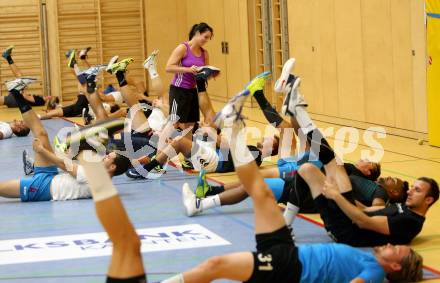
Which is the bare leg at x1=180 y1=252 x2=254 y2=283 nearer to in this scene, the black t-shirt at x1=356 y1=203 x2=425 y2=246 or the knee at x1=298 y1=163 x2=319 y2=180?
the knee at x1=298 y1=163 x2=319 y2=180

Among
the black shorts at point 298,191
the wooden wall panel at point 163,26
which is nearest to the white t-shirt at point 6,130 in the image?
the wooden wall panel at point 163,26

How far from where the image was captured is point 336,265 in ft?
19.2

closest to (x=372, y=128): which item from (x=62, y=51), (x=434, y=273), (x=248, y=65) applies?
(x=248, y=65)

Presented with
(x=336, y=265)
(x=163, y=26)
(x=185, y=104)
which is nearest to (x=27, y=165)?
(x=185, y=104)

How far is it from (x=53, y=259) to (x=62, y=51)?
1606 cm

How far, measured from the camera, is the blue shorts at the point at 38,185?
9.99 meters

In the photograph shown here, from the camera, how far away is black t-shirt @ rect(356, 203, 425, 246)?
7164 mm

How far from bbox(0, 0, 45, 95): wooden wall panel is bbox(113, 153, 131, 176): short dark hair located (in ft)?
41.2

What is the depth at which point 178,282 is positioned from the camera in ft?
18.5

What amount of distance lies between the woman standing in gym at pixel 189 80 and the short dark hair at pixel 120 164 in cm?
143

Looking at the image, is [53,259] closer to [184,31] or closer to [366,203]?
[366,203]

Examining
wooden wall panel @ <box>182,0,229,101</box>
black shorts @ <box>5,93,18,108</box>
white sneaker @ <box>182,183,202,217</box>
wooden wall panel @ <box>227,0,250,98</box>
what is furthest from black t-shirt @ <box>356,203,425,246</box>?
black shorts @ <box>5,93,18,108</box>

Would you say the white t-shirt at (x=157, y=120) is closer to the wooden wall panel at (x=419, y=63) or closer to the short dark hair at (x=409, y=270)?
the wooden wall panel at (x=419, y=63)

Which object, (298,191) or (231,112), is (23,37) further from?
(231,112)
